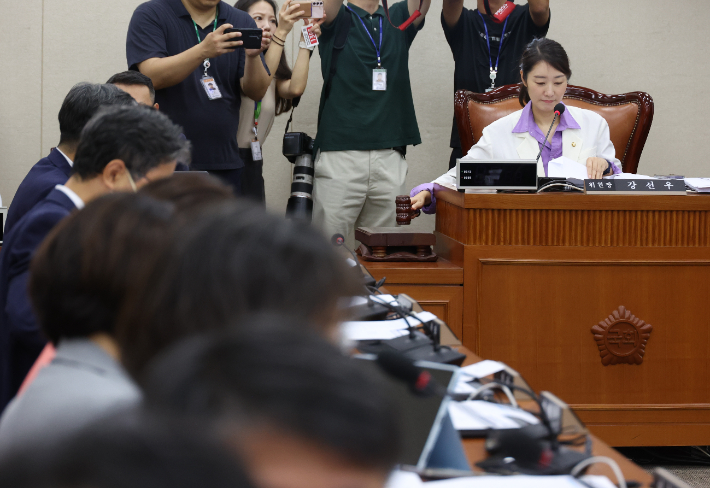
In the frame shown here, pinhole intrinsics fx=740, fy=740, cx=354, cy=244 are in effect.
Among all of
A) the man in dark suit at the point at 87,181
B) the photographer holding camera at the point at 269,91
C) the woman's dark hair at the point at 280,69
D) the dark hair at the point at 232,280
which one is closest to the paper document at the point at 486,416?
the dark hair at the point at 232,280

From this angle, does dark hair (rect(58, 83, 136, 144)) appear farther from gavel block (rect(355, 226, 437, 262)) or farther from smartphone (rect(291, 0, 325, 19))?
smartphone (rect(291, 0, 325, 19))

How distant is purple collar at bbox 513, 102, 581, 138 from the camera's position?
291cm

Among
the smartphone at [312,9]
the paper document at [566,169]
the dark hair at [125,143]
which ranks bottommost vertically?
the paper document at [566,169]

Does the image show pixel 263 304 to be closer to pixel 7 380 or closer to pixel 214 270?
pixel 214 270

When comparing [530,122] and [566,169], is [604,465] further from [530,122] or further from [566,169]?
[530,122]

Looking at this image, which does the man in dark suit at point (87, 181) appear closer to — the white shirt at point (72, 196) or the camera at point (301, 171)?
the white shirt at point (72, 196)

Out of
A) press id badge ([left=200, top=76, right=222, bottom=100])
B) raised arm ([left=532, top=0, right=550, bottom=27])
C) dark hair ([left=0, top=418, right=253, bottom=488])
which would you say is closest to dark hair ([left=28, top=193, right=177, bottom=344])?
dark hair ([left=0, top=418, right=253, bottom=488])

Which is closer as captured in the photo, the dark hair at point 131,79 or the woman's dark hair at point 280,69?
the dark hair at point 131,79

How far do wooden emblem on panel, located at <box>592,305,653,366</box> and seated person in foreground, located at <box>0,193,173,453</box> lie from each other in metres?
1.73

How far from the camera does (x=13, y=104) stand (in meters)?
4.28

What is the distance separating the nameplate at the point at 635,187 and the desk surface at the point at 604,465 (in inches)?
55.9

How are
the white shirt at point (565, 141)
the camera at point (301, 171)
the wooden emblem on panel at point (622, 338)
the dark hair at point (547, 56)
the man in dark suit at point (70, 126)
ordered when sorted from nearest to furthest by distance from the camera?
1. the man in dark suit at point (70, 126)
2. the wooden emblem on panel at point (622, 338)
3. the dark hair at point (547, 56)
4. the white shirt at point (565, 141)
5. the camera at point (301, 171)

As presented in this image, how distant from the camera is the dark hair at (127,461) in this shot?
0.80ft

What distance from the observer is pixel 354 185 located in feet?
11.2
